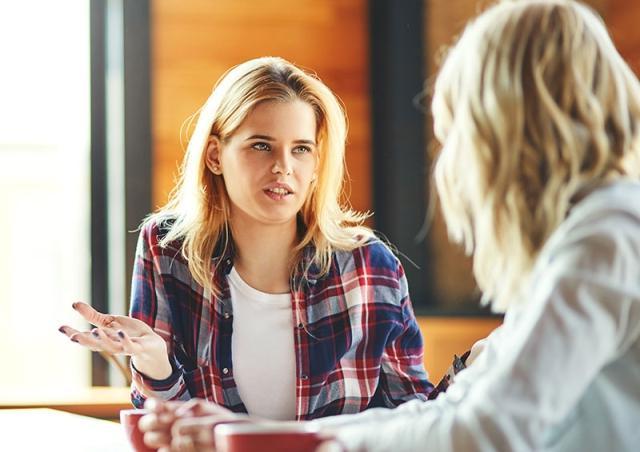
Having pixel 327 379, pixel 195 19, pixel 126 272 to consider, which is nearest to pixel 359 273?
pixel 327 379

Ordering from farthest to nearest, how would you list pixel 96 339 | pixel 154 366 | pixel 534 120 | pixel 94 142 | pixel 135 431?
pixel 94 142, pixel 154 366, pixel 96 339, pixel 135 431, pixel 534 120

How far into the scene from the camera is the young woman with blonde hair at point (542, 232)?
82 cm

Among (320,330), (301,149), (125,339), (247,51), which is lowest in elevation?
(320,330)

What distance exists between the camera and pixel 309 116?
191 cm

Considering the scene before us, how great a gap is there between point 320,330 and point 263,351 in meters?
0.13

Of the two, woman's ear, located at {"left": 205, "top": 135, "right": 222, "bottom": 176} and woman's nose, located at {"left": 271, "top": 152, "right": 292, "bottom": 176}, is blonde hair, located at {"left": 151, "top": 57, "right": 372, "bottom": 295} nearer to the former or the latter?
woman's ear, located at {"left": 205, "top": 135, "right": 222, "bottom": 176}

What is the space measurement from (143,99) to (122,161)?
0.80ft

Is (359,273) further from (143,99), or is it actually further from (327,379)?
(143,99)

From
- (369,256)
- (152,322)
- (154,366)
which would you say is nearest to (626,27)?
(369,256)

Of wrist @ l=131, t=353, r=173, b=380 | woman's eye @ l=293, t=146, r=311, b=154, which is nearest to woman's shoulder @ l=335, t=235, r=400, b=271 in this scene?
woman's eye @ l=293, t=146, r=311, b=154

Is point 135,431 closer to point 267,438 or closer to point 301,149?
point 267,438

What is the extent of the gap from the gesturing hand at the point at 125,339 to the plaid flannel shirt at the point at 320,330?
18 cm

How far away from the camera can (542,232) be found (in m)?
0.95

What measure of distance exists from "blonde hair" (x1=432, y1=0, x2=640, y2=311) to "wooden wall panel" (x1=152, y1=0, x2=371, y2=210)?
8.97 ft
